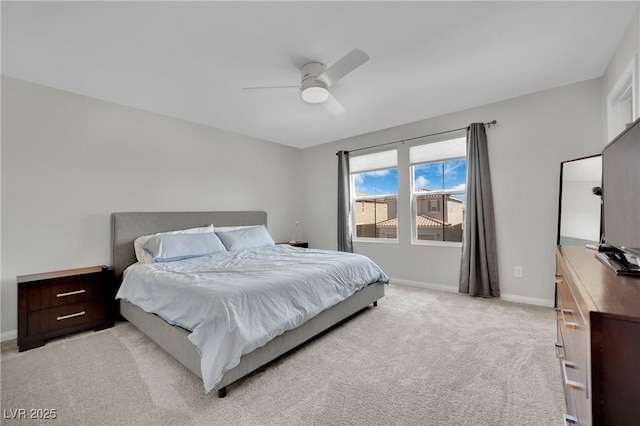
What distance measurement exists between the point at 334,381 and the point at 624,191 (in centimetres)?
189

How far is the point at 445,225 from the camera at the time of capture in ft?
13.1

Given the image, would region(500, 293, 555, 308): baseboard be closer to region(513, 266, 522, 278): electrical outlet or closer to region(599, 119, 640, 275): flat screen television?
region(513, 266, 522, 278): electrical outlet

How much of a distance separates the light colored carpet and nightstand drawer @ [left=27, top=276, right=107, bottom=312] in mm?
359

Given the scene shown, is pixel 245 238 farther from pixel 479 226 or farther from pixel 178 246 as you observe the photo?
pixel 479 226

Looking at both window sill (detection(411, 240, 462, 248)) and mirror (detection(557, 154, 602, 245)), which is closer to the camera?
mirror (detection(557, 154, 602, 245))

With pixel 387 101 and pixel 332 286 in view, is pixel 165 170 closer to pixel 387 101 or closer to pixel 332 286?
pixel 332 286

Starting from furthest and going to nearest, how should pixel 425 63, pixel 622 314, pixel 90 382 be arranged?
1. pixel 425 63
2. pixel 90 382
3. pixel 622 314

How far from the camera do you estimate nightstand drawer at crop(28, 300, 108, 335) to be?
240cm

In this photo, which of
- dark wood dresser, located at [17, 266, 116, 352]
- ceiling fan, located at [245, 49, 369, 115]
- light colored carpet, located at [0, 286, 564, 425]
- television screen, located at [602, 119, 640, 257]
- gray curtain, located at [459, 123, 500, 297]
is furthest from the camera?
gray curtain, located at [459, 123, 500, 297]

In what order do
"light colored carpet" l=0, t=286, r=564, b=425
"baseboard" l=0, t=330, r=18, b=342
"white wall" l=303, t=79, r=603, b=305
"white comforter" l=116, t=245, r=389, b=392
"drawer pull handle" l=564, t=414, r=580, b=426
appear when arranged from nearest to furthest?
"drawer pull handle" l=564, t=414, r=580, b=426 → "light colored carpet" l=0, t=286, r=564, b=425 → "white comforter" l=116, t=245, r=389, b=392 → "baseboard" l=0, t=330, r=18, b=342 → "white wall" l=303, t=79, r=603, b=305

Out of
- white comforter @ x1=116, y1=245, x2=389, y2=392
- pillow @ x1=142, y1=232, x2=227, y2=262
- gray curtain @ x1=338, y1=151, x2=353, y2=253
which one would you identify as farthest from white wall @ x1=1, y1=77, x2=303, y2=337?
gray curtain @ x1=338, y1=151, x2=353, y2=253

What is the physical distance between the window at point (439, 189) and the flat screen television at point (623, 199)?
220 centimetres

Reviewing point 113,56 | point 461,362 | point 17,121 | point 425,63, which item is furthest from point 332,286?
point 17,121

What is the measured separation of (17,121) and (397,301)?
446 centimetres
